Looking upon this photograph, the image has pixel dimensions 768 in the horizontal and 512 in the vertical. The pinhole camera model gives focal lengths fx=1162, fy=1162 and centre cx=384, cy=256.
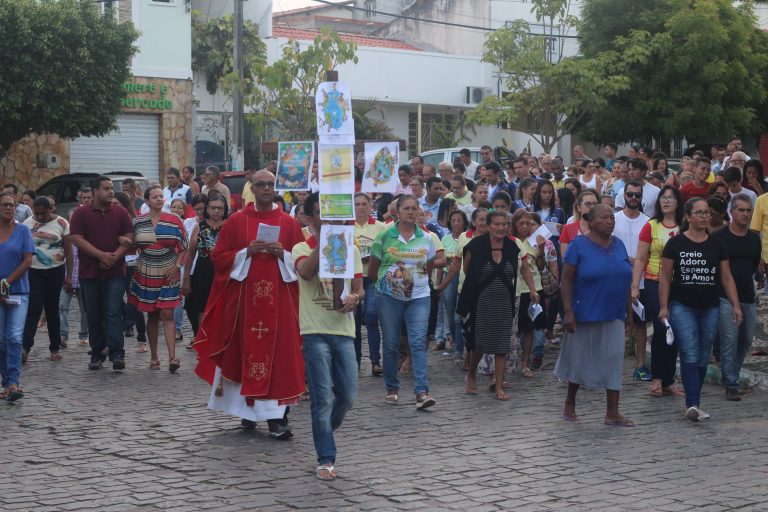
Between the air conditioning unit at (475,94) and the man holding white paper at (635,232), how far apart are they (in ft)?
100

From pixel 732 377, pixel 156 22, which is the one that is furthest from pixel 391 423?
pixel 156 22

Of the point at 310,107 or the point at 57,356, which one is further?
the point at 310,107

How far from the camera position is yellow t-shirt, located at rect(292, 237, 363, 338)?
7672 millimetres

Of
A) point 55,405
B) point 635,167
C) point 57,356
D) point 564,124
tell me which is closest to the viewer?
point 55,405

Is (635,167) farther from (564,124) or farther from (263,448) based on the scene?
(564,124)

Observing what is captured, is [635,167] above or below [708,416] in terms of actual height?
above

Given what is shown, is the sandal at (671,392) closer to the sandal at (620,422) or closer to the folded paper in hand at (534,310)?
the folded paper in hand at (534,310)

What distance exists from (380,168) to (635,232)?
2.74 m

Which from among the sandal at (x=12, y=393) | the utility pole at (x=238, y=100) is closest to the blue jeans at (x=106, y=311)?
the sandal at (x=12, y=393)

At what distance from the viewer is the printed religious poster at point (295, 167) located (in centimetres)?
966

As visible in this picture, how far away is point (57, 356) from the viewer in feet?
43.7

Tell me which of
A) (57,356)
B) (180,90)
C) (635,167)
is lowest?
(57,356)

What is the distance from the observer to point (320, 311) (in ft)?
25.2

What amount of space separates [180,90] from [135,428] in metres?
26.1
